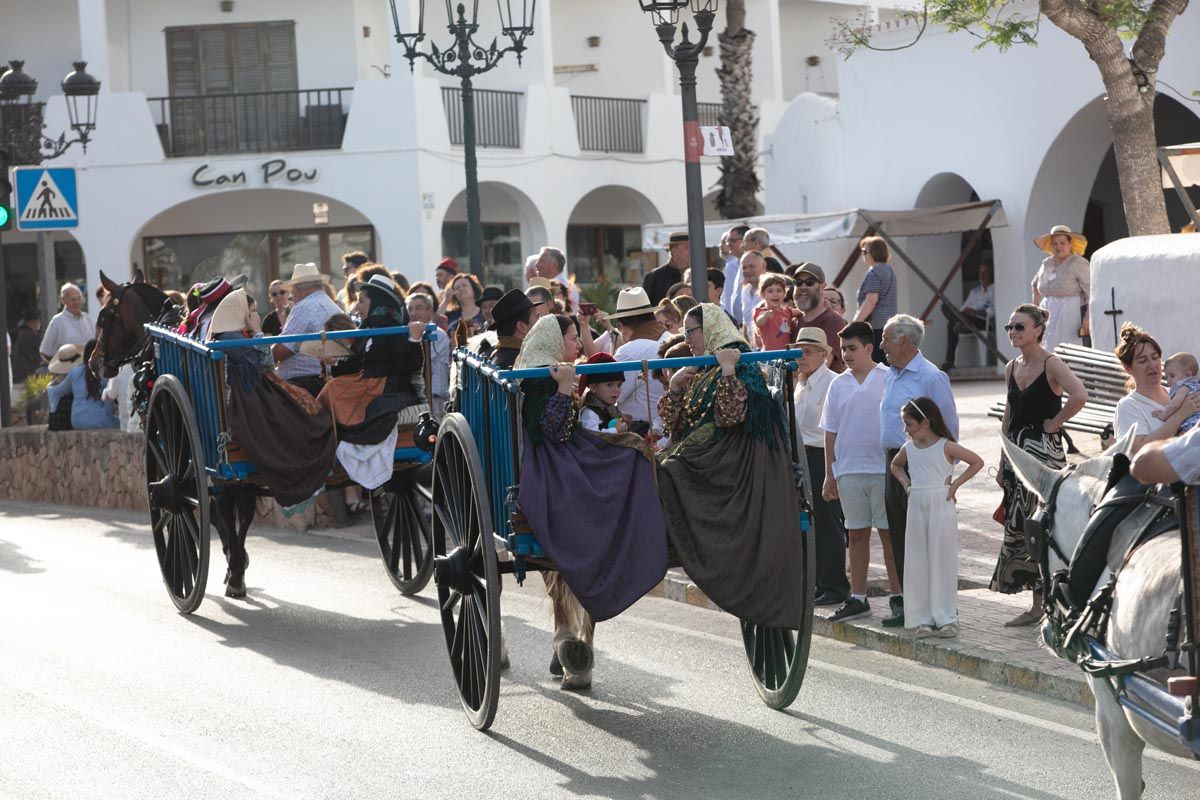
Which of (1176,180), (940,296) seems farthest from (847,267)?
(1176,180)

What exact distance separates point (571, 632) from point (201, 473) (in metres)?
3.13

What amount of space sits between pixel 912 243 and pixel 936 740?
18.6 meters

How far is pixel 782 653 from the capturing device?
26.7ft

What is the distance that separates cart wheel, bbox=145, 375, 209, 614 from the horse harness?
6324 millimetres

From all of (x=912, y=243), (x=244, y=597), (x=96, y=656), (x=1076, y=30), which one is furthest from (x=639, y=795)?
(x=912, y=243)

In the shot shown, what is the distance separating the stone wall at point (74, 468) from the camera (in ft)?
56.0

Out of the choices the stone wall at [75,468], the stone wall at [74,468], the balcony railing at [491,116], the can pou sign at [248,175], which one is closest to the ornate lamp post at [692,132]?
the stone wall at [75,468]

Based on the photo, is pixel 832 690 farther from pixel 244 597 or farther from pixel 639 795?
pixel 244 597

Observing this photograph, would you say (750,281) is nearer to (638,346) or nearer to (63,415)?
(638,346)

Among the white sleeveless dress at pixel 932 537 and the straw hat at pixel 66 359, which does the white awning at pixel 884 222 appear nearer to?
the straw hat at pixel 66 359

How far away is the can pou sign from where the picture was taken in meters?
30.0

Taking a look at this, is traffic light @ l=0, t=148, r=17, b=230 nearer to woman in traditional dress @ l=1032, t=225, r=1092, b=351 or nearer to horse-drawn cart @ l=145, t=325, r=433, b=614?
horse-drawn cart @ l=145, t=325, r=433, b=614

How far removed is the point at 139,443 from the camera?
16.8 m

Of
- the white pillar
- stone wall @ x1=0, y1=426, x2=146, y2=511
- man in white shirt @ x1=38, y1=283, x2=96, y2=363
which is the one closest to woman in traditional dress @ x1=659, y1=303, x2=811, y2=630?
A: stone wall @ x1=0, y1=426, x2=146, y2=511
